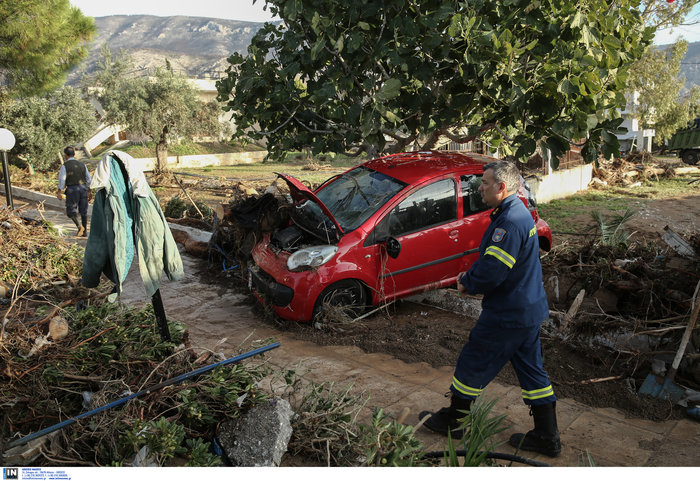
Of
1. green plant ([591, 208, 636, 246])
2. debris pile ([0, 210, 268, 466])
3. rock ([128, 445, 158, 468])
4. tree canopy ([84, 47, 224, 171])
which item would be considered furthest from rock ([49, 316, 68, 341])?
tree canopy ([84, 47, 224, 171])

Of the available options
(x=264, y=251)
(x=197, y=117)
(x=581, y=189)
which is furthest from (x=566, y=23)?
(x=197, y=117)

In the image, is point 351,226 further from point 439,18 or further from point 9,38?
point 9,38

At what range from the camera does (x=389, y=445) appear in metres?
2.85

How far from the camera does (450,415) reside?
338 cm

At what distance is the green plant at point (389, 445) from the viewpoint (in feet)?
9.05

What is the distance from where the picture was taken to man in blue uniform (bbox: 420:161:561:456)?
3137mm

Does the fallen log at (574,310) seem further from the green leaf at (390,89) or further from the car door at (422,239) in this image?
the green leaf at (390,89)

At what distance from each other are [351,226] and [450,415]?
2470 millimetres

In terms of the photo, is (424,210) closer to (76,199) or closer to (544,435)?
(544,435)

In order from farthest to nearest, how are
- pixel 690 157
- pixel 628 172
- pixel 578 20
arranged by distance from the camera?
pixel 690 157
pixel 628 172
pixel 578 20

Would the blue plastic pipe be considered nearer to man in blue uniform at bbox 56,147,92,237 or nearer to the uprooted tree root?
the uprooted tree root

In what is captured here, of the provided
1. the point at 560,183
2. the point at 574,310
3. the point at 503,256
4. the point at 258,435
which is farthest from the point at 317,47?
the point at 560,183

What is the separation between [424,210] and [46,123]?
62.8 ft

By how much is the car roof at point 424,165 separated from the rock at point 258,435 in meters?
3.22
